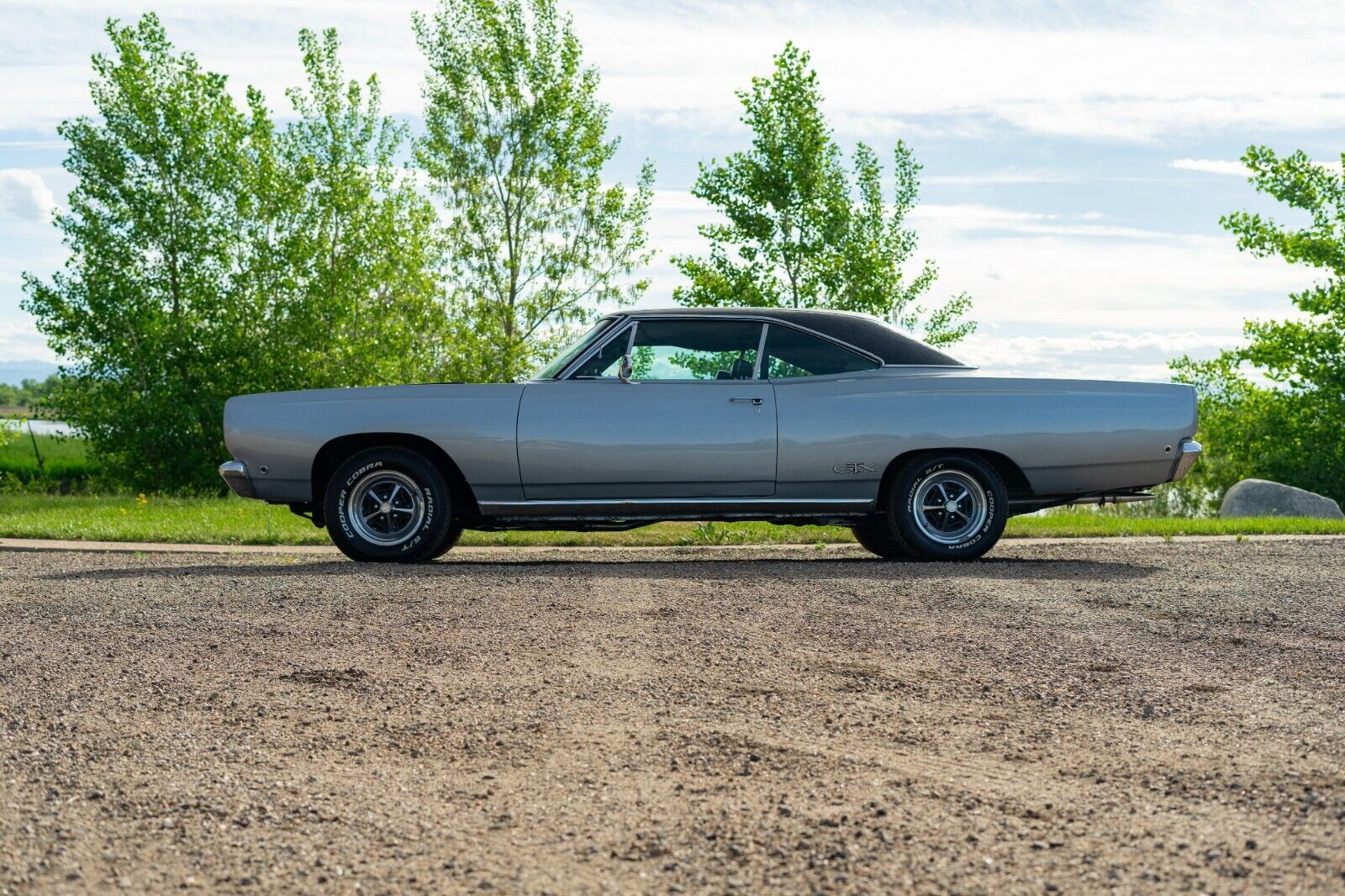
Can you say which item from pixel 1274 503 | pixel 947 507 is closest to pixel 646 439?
pixel 947 507

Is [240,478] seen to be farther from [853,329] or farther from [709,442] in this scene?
[853,329]

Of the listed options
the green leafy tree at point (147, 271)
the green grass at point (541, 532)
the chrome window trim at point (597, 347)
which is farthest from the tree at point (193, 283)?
the chrome window trim at point (597, 347)

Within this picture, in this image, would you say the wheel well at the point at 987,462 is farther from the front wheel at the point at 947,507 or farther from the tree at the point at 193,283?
the tree at the point at 193,283

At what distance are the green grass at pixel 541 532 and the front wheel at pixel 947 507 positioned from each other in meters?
2.65

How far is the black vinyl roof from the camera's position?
10.2 metres

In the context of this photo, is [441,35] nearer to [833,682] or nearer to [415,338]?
[415,338]

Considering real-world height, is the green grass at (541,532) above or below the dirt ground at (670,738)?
above

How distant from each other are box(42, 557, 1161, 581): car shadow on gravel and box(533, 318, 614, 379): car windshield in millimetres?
1346

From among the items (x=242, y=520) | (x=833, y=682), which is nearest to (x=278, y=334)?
(x=242, y=520)

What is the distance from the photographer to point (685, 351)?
10102mm

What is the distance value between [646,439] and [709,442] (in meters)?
0.43

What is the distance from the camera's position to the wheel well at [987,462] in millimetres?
10023

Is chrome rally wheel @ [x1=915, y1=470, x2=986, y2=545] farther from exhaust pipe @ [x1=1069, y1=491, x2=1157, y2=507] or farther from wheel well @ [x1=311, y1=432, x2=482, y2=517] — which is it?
wheel well @ [x1=311, y1=432, x2=482, y2=517]

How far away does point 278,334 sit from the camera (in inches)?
1309
